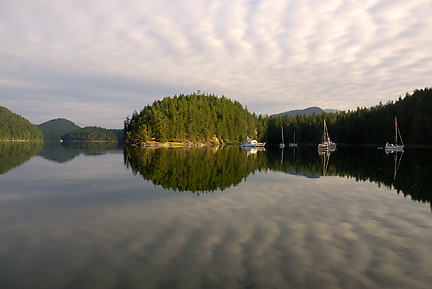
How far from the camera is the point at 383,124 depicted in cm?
13950

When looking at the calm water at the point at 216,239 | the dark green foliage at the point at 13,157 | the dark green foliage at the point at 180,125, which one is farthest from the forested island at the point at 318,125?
the calm water at the point at 216,239

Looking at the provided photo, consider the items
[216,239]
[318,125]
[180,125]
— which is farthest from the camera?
[318,125]

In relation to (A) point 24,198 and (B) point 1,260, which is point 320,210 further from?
(A) point 24,198

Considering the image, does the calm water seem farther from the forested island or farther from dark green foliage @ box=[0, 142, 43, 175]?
the forested island

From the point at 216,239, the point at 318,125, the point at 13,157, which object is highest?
the point at 318,125

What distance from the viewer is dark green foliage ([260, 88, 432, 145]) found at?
10969cm

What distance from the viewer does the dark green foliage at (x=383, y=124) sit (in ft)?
360

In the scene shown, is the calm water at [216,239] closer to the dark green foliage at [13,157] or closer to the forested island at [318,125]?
the dark green foliage at [13,157]

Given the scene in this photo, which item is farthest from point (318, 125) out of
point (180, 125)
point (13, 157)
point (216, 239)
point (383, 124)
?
point (216, 239)

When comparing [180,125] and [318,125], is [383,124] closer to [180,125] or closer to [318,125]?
[318,125]

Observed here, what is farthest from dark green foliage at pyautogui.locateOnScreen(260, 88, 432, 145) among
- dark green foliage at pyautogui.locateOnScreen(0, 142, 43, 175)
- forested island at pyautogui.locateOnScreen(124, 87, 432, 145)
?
dark green foliage at pyautogui.locateOnScreen(0, 142, 43, 175)

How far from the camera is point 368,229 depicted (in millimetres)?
10922

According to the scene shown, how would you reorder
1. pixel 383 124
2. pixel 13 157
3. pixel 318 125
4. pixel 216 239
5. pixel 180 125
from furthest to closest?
pixel 318 125
pixel 180 125
pixel 383 124
pixel 13 157
pixel 216 239

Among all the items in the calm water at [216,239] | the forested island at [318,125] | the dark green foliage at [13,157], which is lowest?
the dark green foliage at [13,157]
